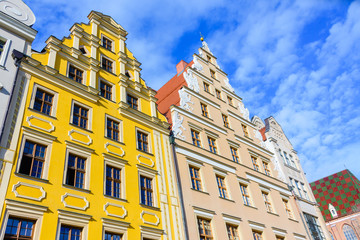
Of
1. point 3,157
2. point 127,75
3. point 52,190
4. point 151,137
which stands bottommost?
point 52,190

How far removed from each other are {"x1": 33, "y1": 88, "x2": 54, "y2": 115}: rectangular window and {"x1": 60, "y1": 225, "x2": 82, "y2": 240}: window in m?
5.17

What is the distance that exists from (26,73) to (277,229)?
61.4 feet

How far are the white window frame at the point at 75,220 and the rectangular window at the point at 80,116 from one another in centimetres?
455

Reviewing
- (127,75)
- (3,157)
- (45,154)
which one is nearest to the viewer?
(3,157)

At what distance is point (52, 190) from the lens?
39.1 ft

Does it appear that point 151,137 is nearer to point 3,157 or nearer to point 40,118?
point 40,118

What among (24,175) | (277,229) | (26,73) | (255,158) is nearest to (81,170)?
(24,175)

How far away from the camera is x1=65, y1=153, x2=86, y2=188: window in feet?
42.5

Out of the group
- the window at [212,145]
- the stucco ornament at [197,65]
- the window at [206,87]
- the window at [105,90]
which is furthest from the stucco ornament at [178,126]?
the stucco ornament at [197,65]

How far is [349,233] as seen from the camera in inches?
2035

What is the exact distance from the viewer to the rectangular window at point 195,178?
18.6 metres

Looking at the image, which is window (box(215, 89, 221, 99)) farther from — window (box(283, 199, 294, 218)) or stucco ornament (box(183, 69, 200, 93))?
window (box(283, 199, 294, 218))

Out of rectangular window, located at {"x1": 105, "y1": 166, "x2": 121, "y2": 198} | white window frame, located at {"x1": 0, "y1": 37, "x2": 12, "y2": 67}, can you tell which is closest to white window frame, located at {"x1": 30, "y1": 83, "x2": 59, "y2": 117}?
white window frame, located at {"x1": 0, "y1": 37, "x2": 12, "y2": 67}

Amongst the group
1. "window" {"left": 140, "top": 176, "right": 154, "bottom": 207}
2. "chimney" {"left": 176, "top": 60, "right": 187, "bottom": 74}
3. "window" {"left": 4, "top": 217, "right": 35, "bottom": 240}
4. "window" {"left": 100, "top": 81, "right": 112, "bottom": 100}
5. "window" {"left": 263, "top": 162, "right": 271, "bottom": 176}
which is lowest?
"window" {"left": 4, "top": 217, "right": 35, "bottom": 240}
